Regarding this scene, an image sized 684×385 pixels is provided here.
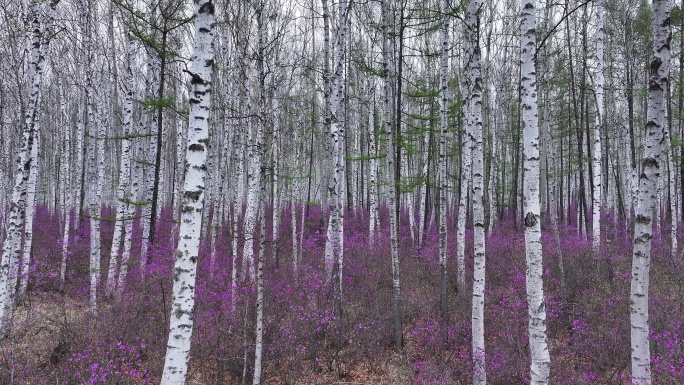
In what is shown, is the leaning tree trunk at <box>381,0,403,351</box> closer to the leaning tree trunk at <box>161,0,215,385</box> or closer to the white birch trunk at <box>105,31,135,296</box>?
the leaning tree trunk at <box>161,0,215,385</box>

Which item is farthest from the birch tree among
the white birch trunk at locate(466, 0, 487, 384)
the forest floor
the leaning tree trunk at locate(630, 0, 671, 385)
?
the leaning tree trunk at locate(630, 0, 671, 385)

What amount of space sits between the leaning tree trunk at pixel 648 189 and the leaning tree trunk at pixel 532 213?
0.84m

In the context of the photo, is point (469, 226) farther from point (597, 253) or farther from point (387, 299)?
point (387, 299)

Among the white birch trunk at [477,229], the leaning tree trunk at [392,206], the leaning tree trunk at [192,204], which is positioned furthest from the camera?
the leaning tree trunk at [392,206]

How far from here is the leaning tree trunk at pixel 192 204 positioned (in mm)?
3301

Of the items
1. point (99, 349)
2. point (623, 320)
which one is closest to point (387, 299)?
point (623, 320)

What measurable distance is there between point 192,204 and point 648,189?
440 centimetres

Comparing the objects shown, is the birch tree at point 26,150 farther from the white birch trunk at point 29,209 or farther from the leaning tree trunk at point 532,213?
the leaning tree trunk at point 532,213

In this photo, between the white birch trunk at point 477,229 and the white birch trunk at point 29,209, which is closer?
the white birch trunk at point 477,229

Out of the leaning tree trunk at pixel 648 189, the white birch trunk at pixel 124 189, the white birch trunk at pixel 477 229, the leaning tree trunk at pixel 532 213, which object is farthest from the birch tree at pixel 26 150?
the leaning tree trunk at pixel 648 189

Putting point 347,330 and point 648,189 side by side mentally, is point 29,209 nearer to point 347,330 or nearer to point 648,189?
point 347,330

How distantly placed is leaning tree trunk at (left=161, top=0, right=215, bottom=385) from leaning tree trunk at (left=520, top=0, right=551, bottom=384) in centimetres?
315

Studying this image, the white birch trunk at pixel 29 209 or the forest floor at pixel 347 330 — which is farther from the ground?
the white birch trunk at pixel 29 209

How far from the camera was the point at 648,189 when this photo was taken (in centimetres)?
356
